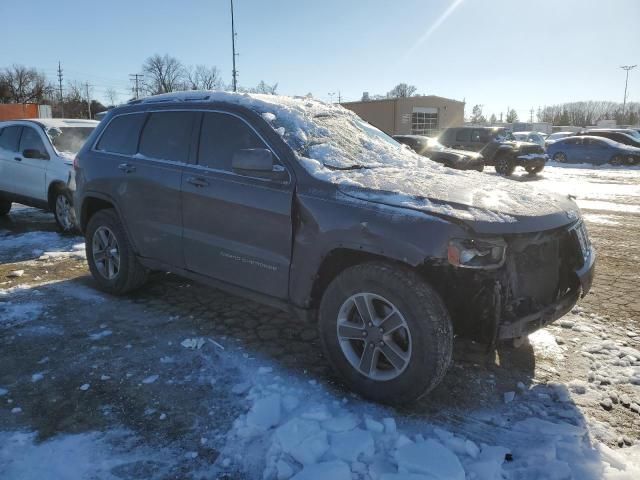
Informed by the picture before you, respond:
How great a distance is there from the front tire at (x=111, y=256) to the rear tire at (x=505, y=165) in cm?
1604

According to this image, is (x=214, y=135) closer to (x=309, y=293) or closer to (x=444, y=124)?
(x=309, y=293)

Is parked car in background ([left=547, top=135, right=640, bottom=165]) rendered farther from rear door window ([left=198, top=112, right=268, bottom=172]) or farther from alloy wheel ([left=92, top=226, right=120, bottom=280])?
alloy wheel ([left=92, top=226, right=120, bottom=280])

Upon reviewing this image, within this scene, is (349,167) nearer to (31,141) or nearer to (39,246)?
(39,246)

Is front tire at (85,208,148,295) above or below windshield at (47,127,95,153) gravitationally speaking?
below

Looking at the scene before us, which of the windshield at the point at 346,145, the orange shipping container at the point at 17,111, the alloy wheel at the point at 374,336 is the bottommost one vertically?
the alloy wheel at the point at 374,336

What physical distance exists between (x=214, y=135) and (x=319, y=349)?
187 centimetres

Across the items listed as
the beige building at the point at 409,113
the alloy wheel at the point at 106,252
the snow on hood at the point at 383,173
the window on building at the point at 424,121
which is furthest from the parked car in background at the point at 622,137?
the alloy wheel at the point at 106,252

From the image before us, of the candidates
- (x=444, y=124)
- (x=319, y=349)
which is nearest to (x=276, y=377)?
(x=319, y=349)

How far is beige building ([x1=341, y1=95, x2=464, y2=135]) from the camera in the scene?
137 feet

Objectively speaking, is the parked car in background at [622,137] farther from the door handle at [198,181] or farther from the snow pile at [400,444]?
the door handle at [198,181]

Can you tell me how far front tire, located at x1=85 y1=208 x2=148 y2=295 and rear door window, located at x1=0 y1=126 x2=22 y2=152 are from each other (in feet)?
15.1

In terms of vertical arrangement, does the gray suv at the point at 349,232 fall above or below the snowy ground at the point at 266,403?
above

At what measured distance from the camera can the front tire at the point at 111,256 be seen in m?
4.75

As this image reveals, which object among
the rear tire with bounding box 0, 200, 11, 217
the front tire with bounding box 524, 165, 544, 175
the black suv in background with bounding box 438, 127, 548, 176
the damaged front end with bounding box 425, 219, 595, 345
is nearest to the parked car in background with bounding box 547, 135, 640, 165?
the black suv in background with bounding box 438, 127, 548, 176
